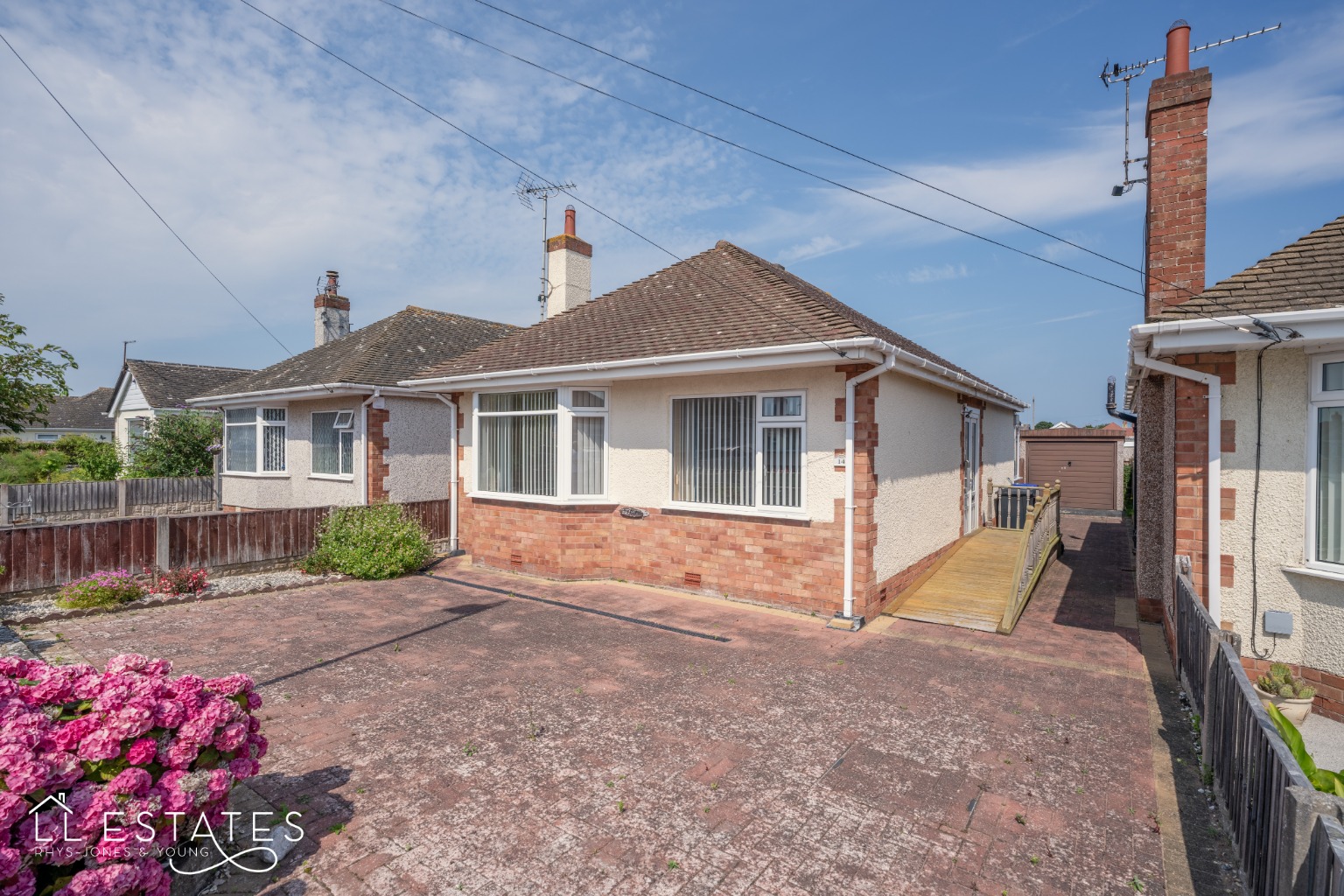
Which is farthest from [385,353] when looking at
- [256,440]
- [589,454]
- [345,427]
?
[589,454]

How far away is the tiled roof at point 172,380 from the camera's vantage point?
80.5 feet

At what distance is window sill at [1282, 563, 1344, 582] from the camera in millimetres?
5113

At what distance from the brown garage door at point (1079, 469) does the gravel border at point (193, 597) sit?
65.1ft

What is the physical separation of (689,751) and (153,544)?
911 centimetres

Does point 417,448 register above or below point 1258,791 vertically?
above

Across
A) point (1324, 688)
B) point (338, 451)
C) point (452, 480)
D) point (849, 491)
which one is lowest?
point (1324, 688)

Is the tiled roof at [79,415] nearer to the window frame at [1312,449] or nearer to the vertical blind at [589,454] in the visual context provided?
the vertical blind at [589,454]

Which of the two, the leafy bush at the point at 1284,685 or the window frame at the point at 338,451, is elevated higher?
the window frame at the point at 338,451

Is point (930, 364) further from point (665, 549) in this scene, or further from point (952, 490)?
point (665, 549)

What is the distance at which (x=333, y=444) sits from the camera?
1310 cm

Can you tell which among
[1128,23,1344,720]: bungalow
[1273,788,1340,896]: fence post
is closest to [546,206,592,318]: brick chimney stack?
[1128,23,1344,720]: bungalow

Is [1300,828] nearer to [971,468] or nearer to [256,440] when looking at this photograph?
[971,468]

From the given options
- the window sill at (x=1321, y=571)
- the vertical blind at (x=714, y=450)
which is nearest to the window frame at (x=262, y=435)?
the vertical blind at (x=714, y=450)

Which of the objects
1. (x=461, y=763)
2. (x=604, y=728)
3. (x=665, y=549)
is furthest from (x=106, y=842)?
(x=665, y=549)
